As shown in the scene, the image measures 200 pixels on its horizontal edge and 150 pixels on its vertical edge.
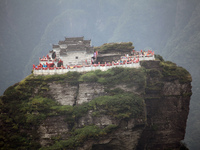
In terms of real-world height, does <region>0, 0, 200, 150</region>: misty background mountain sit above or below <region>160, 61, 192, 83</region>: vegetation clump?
above

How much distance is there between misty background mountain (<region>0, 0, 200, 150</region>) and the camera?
113012mm

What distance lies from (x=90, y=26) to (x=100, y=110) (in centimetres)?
9555

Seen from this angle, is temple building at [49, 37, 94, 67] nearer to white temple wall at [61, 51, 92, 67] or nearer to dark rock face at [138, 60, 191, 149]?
white temple wall at [61, 51, 92, 67]

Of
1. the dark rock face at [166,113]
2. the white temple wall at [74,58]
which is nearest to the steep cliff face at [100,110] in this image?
the dark rock face at [166,113]

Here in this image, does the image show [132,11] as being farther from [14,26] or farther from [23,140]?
[23,140]

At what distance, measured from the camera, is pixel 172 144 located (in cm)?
4369

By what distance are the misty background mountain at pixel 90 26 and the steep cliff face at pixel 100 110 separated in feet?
197

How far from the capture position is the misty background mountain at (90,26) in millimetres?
113012

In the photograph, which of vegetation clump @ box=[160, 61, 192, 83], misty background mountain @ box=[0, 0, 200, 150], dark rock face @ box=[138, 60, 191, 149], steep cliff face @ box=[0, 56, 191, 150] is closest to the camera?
steep cliff face @ box=[0, 56, 191, 150]

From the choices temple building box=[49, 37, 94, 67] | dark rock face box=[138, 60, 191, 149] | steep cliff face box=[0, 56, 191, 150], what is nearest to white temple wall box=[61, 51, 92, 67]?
temple building box=[49, 37, 94, 67]

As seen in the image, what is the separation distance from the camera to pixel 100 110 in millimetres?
40906

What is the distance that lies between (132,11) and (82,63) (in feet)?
270

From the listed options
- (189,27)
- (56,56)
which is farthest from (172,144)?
(189,27)

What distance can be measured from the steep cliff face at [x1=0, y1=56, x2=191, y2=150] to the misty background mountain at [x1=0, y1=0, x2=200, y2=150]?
2361 inches
